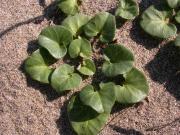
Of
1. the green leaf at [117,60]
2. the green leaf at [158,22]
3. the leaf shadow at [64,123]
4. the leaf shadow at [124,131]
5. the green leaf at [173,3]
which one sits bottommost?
the leaf shadow at [124,131]

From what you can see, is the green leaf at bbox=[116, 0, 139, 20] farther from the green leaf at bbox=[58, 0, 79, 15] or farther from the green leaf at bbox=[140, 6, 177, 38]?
the green leaf at bbox=[58, 0, 79, 15]

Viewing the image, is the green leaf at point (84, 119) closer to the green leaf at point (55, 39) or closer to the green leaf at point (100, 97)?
the green leaf at point (100, 97)

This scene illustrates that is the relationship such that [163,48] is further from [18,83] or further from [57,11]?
[18,83]

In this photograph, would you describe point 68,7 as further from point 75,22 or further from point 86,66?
point 86,66

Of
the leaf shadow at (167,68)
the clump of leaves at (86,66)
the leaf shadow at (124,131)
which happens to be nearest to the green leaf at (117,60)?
the clump of leaves at (86,66)

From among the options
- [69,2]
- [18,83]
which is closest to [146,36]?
[69,2]

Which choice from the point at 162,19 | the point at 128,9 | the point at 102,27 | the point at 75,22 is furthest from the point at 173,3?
the point at 75,22
